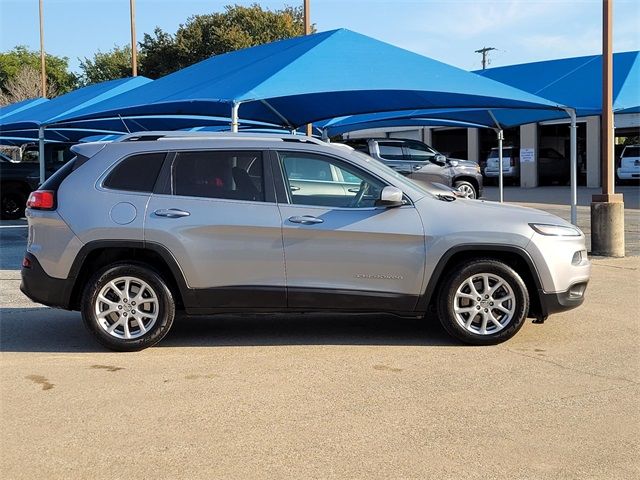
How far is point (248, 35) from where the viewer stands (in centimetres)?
4784

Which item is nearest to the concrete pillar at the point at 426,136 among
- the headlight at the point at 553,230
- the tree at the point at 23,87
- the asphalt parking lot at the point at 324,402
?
the tree at the point at 23,87

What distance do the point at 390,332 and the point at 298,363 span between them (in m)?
1.32

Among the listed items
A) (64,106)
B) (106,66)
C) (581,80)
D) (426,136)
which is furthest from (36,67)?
(581,80)

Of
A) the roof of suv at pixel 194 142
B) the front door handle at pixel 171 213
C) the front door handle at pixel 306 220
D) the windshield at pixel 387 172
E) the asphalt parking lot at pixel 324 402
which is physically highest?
the roof of suv at pixel 194 142

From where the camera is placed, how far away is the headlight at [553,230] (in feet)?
20.2

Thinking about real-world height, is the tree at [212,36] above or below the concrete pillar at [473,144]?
above

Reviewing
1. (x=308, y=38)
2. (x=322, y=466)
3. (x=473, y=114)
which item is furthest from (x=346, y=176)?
(x=473, y=114)

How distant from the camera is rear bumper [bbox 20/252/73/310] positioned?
614cm

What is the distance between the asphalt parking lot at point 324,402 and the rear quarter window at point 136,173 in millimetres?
1412

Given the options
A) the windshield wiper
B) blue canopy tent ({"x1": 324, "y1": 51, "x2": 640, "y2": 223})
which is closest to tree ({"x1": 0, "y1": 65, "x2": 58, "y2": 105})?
blue canopy tent ({"x1": 324, "y1": 51, "x2": 640, "y2": 223})

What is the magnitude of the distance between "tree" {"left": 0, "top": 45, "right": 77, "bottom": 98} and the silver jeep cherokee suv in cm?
5685

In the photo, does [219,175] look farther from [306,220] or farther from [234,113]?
[234,113]

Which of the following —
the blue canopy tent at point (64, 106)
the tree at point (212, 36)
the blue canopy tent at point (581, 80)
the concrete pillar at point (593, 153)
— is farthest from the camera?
the tree at point (212, 36)

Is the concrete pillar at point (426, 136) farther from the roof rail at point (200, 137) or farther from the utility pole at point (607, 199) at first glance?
the roof rail at point (200, 137)
